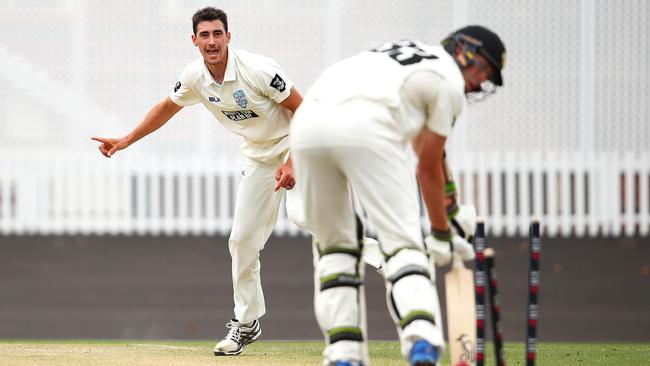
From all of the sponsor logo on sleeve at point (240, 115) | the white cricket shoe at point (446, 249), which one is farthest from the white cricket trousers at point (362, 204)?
the sponsor logo on sleeve at point (240, 115)

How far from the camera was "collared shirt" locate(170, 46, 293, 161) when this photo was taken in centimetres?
703

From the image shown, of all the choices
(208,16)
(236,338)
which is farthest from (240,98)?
(236,338)

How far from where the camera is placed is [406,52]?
505cm

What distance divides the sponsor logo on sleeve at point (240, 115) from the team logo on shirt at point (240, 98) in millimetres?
56

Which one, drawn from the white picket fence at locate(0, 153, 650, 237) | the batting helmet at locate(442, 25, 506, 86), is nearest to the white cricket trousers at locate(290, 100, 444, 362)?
the batting helmet at locate(442, 25, 506, 86)

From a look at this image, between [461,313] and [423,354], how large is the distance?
539 millimetres

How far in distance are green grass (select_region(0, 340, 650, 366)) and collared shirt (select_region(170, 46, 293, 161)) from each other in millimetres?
1181

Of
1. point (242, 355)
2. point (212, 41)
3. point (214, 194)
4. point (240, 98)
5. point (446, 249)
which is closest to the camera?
point (446, 249)

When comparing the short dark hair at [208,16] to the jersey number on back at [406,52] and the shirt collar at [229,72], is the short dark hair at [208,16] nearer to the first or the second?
the shirt collar at [229,72]

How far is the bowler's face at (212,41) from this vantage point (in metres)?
6.96

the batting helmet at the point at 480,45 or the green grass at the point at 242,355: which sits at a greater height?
the batting helmet at the point at 480,45

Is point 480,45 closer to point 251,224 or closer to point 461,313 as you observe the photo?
point 461,313

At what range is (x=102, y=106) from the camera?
19.2 metres

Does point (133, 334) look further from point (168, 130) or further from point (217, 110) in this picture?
point (168, 130)
